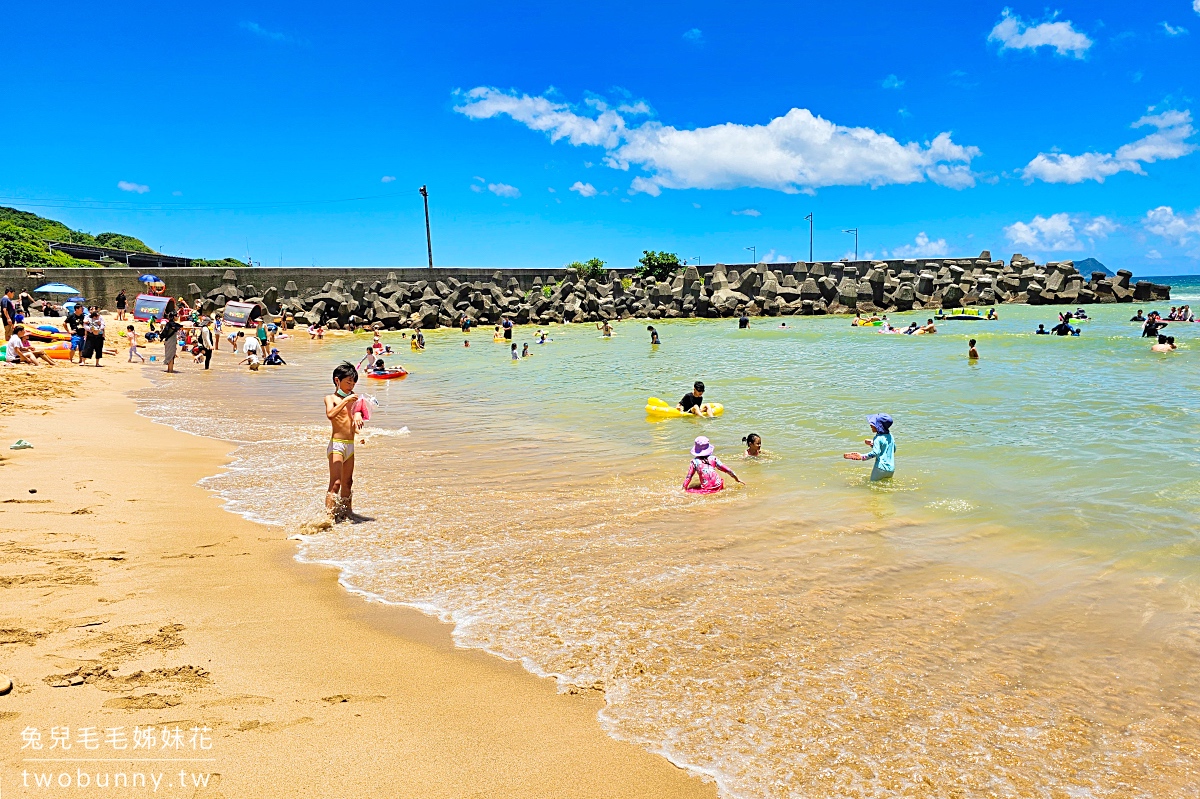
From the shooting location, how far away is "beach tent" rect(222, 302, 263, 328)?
40531 mm

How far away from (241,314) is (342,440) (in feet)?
128

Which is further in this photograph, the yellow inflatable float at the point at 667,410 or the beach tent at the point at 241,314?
the beach tent at the point at 241,314

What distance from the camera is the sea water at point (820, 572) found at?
3.54 metres

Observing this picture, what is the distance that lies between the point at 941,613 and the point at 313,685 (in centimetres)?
421

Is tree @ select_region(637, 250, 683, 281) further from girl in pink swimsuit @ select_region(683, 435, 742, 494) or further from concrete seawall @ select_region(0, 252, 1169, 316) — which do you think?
girl in pink swimsuit @ select_region(683, 435, 742, 494)

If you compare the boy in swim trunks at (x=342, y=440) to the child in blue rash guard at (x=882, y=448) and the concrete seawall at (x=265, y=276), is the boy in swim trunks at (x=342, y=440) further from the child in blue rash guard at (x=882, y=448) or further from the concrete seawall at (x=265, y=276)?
the concrete seawall at (x=265, y=276)

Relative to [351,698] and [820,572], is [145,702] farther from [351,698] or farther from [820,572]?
[820,572]

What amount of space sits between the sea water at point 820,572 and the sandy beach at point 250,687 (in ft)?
1.11

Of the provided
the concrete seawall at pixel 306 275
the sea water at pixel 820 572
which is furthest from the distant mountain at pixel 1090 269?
the sea water at pixel 820 572

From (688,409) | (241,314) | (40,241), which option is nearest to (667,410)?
(688,409)

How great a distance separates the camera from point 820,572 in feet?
19.2

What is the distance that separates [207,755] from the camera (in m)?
2.98

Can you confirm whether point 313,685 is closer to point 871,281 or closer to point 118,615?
point 118,615

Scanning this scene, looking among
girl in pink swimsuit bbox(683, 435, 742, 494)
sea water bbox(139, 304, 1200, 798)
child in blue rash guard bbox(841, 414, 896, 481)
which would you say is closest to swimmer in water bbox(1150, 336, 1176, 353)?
sea water bbox(139, 304, 1200, 798)
